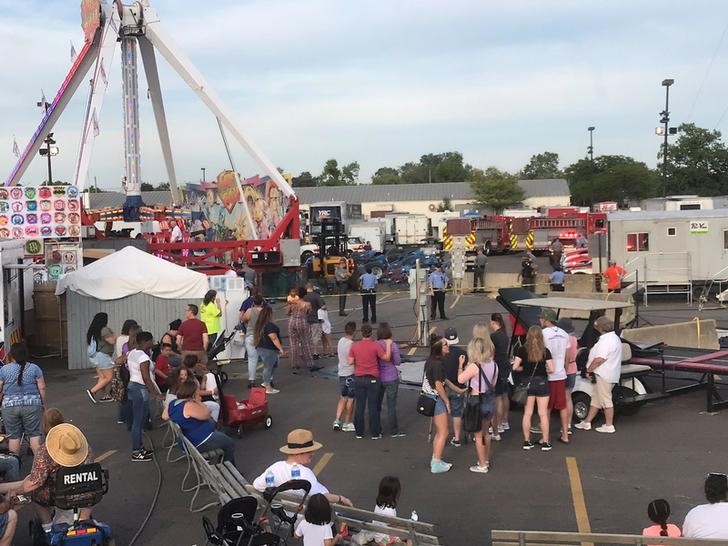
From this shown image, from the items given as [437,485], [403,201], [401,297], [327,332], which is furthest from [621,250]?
[403,201]

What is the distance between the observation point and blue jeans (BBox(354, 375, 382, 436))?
10227 millimetres

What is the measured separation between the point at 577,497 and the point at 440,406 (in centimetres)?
177

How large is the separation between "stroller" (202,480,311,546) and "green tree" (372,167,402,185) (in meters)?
139

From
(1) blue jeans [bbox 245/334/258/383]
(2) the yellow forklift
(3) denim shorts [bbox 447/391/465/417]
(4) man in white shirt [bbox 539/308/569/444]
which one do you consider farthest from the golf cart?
(2) the yellow forklift

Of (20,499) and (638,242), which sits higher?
(638,242)

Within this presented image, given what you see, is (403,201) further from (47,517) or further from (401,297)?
(47,517)

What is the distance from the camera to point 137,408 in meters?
9.76

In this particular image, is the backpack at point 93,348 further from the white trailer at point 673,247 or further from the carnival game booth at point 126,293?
the white trailer at point 673,247

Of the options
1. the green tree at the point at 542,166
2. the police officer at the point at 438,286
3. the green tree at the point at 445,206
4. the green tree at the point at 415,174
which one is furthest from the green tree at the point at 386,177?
the police officer at the point at 438,286

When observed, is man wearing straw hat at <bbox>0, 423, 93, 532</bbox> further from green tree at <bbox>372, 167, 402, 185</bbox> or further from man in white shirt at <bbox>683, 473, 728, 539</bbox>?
green tree at <bbox>372, 167, 402, 185</bbox>

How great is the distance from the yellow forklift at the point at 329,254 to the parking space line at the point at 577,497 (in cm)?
2066

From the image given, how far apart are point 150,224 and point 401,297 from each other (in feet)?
37.2

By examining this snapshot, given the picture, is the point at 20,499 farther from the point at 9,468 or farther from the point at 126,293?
the point at 126,293

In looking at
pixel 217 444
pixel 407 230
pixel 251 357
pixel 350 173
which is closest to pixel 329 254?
pixel 251 357
